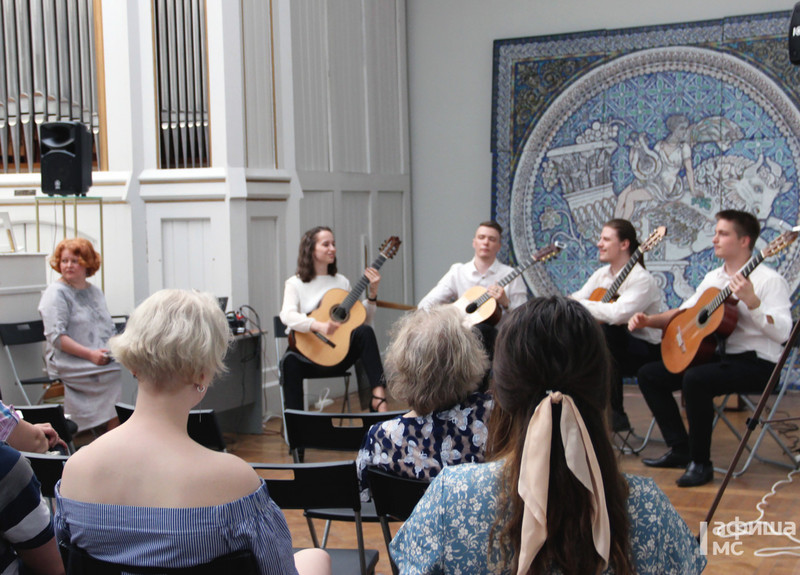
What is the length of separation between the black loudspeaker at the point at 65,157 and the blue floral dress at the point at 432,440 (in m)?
3.69

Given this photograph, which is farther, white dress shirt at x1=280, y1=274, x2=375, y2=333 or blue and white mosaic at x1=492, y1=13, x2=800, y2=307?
blue and white mosaic at x1=492, y1=13, x2=800, y2=307

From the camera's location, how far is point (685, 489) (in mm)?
4141

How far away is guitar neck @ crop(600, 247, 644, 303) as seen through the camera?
4914mm

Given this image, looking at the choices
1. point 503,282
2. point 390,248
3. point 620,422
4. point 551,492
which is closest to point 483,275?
point 503,282

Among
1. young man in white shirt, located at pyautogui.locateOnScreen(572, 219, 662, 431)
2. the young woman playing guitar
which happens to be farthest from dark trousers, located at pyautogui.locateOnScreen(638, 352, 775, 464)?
the young woman playing guitar

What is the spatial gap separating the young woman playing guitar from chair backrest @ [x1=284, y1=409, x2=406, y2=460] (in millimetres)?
2187

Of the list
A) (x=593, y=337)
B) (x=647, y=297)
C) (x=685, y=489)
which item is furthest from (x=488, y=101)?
(x=593, y=337)

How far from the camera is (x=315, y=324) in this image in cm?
509

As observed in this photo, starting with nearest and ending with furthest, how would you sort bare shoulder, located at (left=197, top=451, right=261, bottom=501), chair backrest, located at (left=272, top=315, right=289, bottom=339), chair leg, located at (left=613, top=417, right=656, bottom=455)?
bare shoulder, located at (left=197, top=451, right=261, bottom=501), chair leg, located at (left=613, top=417, right=656, bottom=455), chair backrest, located at (left=272, top=315, right=289, bottom=339)

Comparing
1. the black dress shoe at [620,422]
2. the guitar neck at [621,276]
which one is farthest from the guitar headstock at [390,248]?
the black dress shoe at [620,422]

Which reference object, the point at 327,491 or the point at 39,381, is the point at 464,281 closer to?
the point at 39,381

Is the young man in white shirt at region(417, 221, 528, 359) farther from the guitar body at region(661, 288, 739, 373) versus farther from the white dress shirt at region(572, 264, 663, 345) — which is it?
the guitar body at region(661, 288, 739, 373)

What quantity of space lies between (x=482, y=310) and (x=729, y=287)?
4.88 feet

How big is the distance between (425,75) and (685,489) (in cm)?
446
